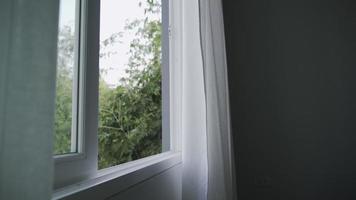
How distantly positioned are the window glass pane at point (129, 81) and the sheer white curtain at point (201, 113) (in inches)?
10.1

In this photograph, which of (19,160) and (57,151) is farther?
(57,151)

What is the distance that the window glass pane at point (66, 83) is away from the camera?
0.65 m

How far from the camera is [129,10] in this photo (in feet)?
4.32

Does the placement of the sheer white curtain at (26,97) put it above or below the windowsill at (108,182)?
above

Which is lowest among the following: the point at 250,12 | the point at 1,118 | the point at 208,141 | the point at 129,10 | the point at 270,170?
the point at 270,170

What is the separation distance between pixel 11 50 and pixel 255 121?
8.05ft

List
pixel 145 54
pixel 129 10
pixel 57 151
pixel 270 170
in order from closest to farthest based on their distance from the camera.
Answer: pixel 57 151 → pixel 129 10 → pixel 145 54 → pixel 270 170

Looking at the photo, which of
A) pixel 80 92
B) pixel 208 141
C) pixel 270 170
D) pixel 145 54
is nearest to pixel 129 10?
pixel 145 54

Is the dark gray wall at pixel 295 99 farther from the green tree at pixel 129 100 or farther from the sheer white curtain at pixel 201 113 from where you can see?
the green tree at pixel 129 100

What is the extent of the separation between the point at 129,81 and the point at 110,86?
24 cm

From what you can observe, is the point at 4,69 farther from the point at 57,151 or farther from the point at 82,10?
the point at 82,10

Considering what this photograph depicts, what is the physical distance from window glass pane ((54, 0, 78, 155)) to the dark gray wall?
6.77 ft

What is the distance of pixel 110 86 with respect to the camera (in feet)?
3.41

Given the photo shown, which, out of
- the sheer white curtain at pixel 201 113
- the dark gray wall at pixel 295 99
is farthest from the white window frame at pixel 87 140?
the dark gray wall at pixel 295 99
